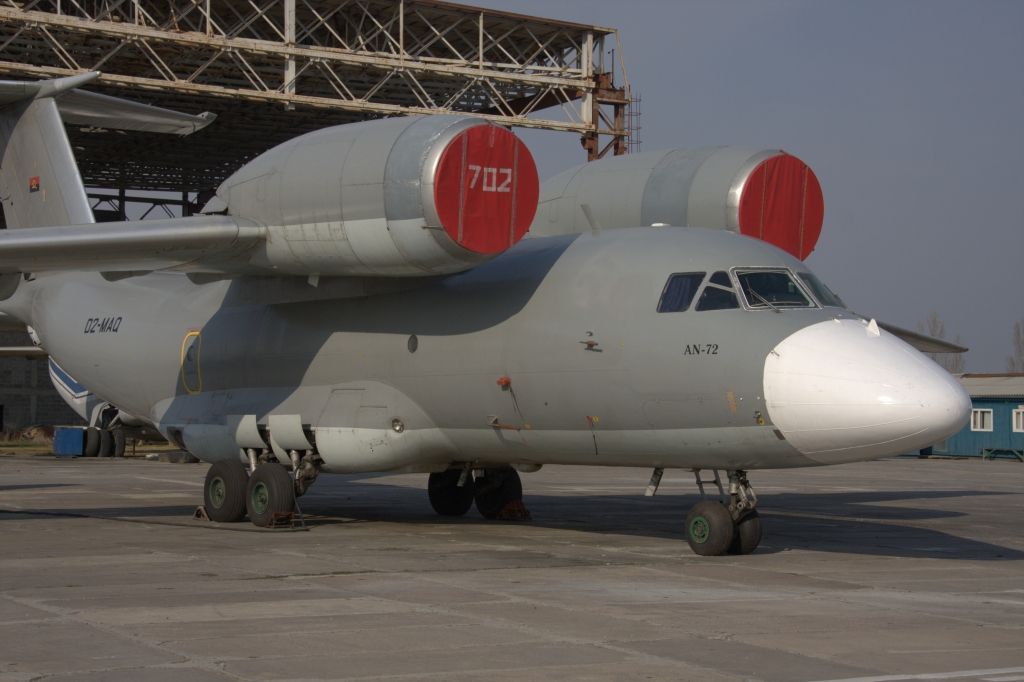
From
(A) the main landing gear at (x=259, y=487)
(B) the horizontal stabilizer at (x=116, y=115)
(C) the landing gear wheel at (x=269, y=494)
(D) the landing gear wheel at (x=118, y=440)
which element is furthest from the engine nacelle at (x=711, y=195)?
(D) the landing gear wheel at (x=118, y=440)

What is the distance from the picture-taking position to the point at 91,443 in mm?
41344

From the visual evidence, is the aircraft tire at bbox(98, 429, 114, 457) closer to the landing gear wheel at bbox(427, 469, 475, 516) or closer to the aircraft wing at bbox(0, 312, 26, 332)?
the aircraft wing at bbox(0, 312, 26, 332)

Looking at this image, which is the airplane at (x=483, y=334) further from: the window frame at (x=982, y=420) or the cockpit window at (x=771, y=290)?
the window frame at (x=982, y=420)

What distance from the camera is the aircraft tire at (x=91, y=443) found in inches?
1623

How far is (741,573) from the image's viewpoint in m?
12.2

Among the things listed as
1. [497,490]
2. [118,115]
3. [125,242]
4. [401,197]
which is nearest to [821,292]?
[401,197]

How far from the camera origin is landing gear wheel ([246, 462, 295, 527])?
16156 mm

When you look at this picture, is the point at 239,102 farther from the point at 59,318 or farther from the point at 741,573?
the point at 741,573

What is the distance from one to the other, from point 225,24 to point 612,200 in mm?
26864

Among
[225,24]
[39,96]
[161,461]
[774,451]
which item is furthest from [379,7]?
[774,451]

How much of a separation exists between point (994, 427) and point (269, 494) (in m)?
37.7

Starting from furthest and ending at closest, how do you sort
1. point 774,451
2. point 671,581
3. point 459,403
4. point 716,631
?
point 459,403, point 774,451, point 671,581, point 716,631

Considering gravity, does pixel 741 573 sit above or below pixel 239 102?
below

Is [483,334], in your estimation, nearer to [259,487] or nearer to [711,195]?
[711,195]
